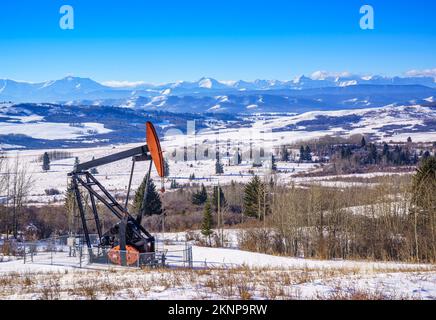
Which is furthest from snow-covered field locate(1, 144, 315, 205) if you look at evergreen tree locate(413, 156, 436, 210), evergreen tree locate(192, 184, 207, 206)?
evergreen tree locate(413, 156, 436, 210)

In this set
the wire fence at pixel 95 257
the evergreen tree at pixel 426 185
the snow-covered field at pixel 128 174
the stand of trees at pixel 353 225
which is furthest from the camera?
the snow-covered field at pixel 128 174

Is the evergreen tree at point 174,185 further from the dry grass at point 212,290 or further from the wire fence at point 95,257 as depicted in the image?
the dry grass at point 212,290

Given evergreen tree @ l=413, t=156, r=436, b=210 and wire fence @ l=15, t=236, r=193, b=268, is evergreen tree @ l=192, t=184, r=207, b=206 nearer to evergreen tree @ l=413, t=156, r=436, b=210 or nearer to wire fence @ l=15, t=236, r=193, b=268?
evergreen tree @ l=413, t=156, r=436, b=210

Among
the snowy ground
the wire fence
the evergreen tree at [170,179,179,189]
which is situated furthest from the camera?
the evergreen tree at [170,179,179,189]

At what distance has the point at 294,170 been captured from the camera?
3927 inches

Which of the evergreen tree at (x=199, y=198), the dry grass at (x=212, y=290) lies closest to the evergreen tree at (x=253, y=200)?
the evergreen tree at (x=199, y=198)

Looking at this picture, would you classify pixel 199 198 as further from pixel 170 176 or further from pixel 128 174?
pixel 128 174

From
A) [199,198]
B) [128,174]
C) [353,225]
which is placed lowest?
[199,198]

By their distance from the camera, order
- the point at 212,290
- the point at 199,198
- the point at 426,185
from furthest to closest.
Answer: the point at 199,198
the point at 426,185
the point at 212,290

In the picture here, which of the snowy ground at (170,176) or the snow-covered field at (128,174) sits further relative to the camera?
the snow-covered field at (128,174)

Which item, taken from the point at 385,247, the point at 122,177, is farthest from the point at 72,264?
the point at 122,177

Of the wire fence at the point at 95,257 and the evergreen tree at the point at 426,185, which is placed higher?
the evergreen tree at the point at 426,185

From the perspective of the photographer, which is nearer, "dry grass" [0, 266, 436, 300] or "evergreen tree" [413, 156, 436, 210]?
"dry grass" [0, 266, 436, 300]

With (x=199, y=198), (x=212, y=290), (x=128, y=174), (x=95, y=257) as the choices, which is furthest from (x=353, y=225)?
(x=128, y=174)
